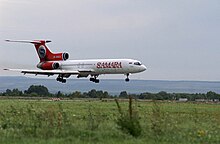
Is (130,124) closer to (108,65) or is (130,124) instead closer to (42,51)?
(108,65)

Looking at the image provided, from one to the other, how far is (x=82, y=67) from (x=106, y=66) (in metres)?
5.68

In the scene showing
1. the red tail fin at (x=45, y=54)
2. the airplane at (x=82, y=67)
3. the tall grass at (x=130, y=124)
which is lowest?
the tall grass at (x=130, y=124)

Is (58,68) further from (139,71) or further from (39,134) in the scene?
(39,134)

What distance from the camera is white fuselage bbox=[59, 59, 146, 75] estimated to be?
8519 centimetres

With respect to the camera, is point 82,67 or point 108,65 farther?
point 82,67

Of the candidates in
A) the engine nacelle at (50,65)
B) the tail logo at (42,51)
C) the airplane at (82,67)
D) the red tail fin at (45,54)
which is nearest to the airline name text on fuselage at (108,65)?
the airplane at (82,67)

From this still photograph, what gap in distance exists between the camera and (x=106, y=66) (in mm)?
87750

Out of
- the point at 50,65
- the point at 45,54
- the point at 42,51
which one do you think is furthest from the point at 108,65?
the point at 42,51

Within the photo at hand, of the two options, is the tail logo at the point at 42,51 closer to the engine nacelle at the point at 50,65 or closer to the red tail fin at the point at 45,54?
the red tail fin at the point at 45,54

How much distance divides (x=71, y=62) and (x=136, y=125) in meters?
77.8

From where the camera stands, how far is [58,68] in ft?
315

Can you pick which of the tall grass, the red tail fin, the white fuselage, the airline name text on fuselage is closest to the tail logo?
the red tail fin

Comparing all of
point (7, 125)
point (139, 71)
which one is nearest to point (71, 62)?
point (139, 71)

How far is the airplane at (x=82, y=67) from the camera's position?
8544 cm
